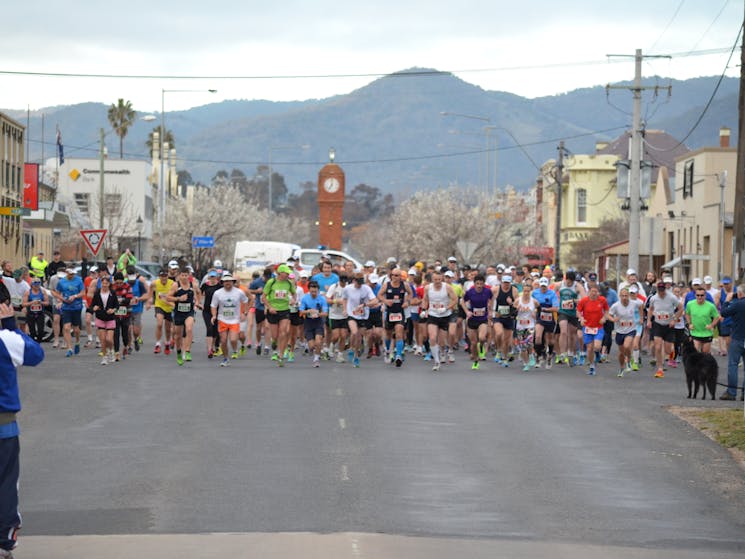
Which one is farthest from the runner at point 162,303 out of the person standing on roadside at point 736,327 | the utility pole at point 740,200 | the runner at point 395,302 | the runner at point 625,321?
the person standing on roadside at point 736,327

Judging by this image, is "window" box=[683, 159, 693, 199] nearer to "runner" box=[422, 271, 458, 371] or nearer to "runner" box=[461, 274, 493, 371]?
"runner" box=[461, 274, 493, 371]

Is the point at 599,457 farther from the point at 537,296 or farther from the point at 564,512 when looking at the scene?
the point at 537,296

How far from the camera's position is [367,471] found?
13.4 meters

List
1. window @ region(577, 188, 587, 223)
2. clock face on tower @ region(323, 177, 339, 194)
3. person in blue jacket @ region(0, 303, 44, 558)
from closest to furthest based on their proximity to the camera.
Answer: person in blue jacket @ region(0, 303, 44, 558) < window @ region(577, 188, 587, 223) < clock face on tower @ region(323, 177, 339, 194)

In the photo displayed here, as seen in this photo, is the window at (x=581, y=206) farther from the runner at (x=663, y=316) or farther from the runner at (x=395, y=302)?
the runner at (x=395, y=302)

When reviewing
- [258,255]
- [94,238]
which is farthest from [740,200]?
[258,255]

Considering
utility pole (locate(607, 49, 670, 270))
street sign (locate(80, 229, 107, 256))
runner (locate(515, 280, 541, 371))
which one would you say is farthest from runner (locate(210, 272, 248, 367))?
utility pole (locate(607, 49, 670, 270))

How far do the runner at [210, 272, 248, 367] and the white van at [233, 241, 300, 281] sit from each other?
28862 millimetres

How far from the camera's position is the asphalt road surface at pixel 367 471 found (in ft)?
33.6

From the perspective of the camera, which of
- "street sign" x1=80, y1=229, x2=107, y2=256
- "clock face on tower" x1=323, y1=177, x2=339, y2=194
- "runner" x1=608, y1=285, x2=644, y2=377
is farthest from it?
"clock face on tower" x1=323, y1=177, x2=339, y2=194

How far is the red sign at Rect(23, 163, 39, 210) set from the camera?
6406 cm

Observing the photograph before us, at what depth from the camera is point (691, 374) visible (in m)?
21.2

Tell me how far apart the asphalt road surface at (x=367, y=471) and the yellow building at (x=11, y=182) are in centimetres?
3578

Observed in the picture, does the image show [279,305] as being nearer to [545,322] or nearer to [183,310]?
[183,310]
